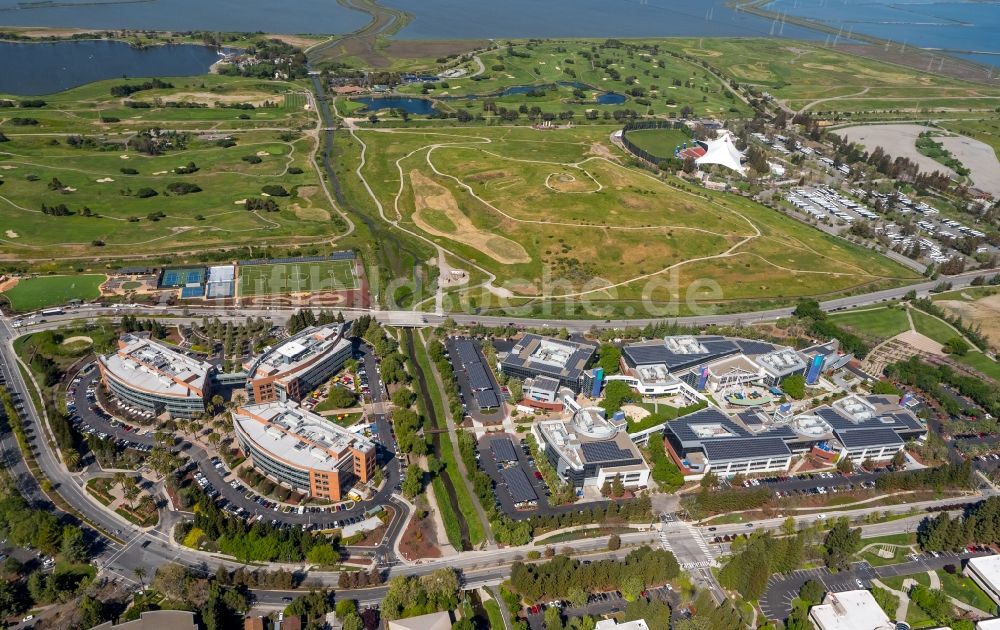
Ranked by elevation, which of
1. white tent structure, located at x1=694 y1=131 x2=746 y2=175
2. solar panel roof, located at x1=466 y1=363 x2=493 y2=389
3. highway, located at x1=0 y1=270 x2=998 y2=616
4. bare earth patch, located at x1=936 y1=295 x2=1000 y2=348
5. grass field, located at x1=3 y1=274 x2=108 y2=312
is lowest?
highway, located at x1=0 y1=270 x2=998 y2=616

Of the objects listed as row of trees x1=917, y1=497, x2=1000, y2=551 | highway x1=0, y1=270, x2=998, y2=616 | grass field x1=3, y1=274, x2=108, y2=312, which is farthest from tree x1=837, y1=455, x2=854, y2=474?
grass field x1=3, y1=274, x2=108, y2=312

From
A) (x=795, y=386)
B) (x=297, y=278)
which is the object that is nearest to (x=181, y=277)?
(x=297, y=278)

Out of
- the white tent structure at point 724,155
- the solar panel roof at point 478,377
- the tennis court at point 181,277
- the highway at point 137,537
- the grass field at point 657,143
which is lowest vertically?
the highway at point 137,537

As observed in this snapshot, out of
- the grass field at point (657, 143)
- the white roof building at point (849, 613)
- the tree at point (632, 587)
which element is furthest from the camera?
the grass field at point (657, 143)

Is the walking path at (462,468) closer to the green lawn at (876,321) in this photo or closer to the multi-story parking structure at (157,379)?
the multi-story parking structure at (157,379)

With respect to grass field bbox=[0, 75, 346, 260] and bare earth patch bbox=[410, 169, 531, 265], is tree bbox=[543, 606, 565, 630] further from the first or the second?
grass field bbox=[0, 75, 346, 260]

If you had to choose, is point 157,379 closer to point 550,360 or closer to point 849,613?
point 550,360

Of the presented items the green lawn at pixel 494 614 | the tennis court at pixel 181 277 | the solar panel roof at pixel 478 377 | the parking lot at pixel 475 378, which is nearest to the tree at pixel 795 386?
the parking lot at pixel 475 378

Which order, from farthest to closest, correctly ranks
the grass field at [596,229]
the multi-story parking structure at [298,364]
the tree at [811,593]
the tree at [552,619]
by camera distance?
1. the grass field at [596,229]
2. the multi-story parking structure at [298,364]
3. the tree at [811,593]
4. the tree at [552,619]
